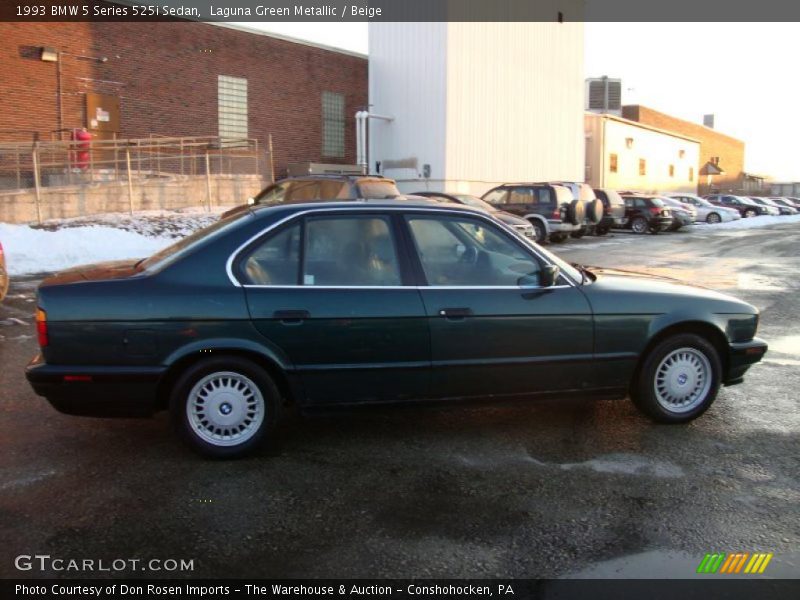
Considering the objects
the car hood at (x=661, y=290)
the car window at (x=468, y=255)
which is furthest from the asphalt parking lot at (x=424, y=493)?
the car window at (x=468, y=255)

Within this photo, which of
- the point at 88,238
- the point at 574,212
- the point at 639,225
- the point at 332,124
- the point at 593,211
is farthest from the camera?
the point at 332,124

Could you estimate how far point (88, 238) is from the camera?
14477 millimetres

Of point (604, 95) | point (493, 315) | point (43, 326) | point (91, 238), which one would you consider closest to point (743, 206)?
point (604, 95)

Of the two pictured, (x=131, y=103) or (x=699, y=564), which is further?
(x=131, y=103)

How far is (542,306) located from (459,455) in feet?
3.48

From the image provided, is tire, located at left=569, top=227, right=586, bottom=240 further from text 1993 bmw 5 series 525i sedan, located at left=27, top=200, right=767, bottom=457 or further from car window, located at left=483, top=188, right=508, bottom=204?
text 1993 bmw 5 series 525i sedan, located at left=27, top=200, right=767, bottom=457

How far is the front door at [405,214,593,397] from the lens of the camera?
14.8 ft

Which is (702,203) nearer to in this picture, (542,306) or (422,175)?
(422,175)

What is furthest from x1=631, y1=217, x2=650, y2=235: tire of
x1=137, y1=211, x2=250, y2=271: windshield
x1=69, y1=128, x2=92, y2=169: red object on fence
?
x1=137, y1=211, x2=250, y2=271: windshield

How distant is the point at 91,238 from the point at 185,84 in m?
12.2

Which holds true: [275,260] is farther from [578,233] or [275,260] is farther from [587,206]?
[578,233]

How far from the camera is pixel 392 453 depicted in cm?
454

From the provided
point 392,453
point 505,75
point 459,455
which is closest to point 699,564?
point 459,455

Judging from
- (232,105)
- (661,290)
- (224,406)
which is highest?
(232,105)
